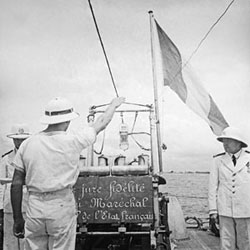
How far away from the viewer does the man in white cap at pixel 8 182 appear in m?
3.59

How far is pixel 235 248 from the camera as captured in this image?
3574mm

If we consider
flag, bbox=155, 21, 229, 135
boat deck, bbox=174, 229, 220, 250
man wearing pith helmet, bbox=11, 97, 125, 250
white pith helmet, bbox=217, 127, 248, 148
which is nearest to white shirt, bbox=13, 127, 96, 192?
man wearing pith helmet, bbox=11, 97, 125, 250

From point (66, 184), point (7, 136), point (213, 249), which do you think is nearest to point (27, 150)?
point (66, 184)

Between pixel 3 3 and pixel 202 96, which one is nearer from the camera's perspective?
pixel 3 3

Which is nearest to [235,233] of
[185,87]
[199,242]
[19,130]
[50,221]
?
[50,221]

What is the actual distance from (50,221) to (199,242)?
403 cm

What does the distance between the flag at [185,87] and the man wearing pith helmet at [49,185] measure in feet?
12.5

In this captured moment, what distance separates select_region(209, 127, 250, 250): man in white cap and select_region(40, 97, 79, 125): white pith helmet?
1.48 m

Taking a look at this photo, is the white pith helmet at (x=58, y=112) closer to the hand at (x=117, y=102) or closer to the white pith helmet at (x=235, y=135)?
the hand at (x=117, y=102)

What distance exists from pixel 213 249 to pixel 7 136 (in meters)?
Result: 3.08

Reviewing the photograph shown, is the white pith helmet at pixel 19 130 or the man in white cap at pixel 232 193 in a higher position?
the white pith helmet at pixel 19 130

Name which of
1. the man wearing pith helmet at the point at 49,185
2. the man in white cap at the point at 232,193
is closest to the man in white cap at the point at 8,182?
the man wearing pith helmet at the point at 49,185

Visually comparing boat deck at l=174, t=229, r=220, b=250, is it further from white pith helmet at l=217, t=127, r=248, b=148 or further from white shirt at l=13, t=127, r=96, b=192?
white shirt at l=13, t=127, r=96, b=192

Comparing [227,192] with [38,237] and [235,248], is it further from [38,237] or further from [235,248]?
[38,237]
